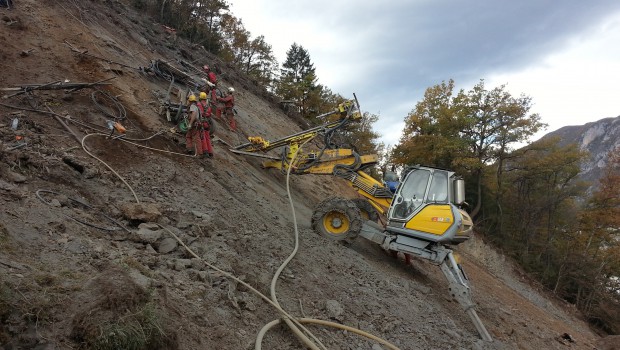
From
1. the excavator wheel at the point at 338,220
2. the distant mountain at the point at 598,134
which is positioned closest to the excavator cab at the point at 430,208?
the excavator wheel at the point at 338,220

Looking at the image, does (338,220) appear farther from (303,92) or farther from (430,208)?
(303,92)

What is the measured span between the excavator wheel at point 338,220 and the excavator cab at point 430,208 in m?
0.72

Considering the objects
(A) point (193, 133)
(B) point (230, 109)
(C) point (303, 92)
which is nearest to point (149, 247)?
(A) point (193, 133)

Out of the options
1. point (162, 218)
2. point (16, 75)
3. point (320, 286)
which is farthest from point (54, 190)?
point (16, 75)

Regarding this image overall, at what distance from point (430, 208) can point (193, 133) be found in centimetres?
535

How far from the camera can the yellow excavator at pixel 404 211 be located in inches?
310

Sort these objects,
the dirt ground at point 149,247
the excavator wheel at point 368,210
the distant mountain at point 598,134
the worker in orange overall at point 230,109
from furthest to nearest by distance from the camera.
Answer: the distant mountain at point 598,134 < the worker in orange overall at point 230,109 < the excavator wheel at point 368,210 < the dirt ground at point 149,247

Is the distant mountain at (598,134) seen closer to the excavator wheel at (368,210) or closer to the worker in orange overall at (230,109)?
the worker in orange overall at (230,109)

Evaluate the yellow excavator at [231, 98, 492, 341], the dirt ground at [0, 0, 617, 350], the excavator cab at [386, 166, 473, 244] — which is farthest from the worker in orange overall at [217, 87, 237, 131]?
the excavator cab at [386, 166, 473, 244]

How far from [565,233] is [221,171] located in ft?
92.3

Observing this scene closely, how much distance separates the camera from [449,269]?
7930 mm

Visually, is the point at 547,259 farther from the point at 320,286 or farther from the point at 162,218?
the point at 162,218

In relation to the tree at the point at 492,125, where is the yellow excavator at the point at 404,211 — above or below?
below

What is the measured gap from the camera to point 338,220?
8.83 metres
